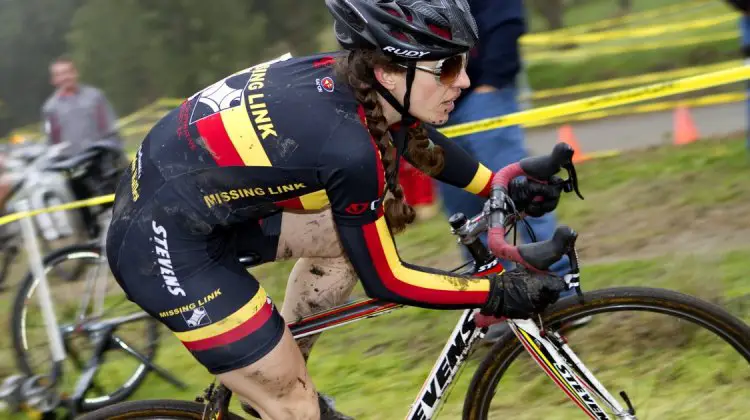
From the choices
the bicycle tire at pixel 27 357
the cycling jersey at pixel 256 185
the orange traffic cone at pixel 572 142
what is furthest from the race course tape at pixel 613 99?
the orange traffic cone at pixel 572 142

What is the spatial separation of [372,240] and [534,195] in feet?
2.27

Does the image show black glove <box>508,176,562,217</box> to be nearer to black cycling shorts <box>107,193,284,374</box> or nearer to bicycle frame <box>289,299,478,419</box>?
bicycle frame <box>289,299,478,419</box>

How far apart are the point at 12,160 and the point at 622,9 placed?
27767 mm

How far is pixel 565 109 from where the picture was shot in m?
4.61

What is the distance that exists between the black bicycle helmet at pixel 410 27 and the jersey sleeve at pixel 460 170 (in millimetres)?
538

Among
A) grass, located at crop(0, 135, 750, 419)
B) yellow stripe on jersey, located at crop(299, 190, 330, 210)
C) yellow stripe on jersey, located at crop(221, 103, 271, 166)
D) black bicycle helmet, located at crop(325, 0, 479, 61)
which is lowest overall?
grass, located at crop(0, 135, 750, 419)

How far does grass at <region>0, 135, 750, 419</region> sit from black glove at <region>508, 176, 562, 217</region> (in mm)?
555

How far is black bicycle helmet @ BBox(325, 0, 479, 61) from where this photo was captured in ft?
8.45

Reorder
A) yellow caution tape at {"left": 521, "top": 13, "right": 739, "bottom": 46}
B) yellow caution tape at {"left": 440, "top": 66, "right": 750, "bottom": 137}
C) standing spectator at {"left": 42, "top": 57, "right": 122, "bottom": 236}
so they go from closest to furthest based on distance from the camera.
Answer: yellow caution tape at {"left": 440, "top": 66, "right": 750, "bottom": 137} < standing spectator at {"left": 42, "top": 57, "right": 122, "bottom": 236} < yellow caution tape at {"left": 521, "top": 13, "right": 739, "bottom": 46}

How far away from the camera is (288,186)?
8.68 ft

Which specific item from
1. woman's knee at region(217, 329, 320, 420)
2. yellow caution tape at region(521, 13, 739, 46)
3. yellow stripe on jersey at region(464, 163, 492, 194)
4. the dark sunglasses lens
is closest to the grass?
yellow stripe on jersey at region(464, 163, 492, 194)

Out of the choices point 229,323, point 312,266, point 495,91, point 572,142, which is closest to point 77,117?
point 495,91

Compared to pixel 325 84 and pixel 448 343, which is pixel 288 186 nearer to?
pixel 325 84

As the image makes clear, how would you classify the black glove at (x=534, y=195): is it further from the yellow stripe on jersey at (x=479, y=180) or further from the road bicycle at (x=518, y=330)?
the yellow stripe on jersey at (x=479, y=180)
